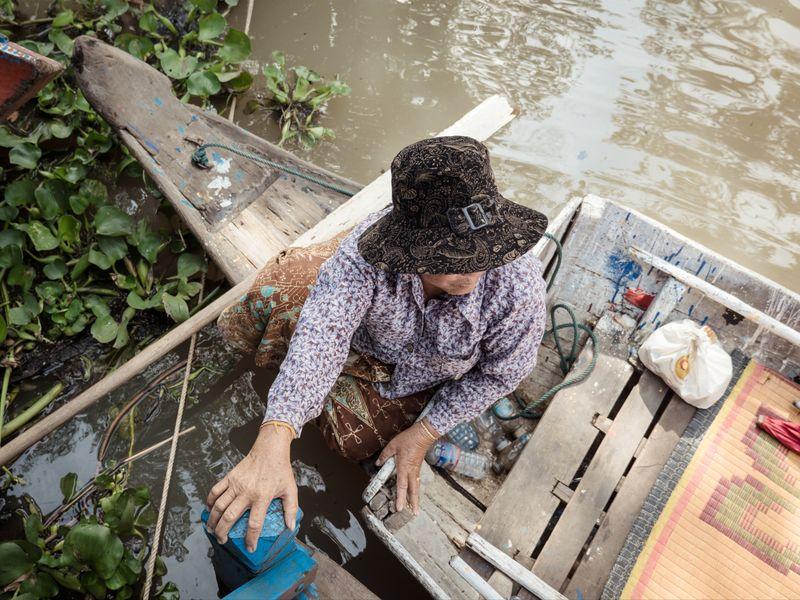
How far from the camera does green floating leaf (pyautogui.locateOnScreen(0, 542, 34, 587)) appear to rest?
1.91 meters

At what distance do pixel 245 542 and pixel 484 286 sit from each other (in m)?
0.89

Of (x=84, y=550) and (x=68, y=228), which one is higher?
(x=68, y=228)

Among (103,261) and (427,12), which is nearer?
Result: (103,261)

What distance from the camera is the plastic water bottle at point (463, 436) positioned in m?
2.17

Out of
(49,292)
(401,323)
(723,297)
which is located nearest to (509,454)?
(401,323)

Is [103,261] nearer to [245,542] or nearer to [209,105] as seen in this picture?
[209,105]

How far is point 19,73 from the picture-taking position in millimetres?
2191

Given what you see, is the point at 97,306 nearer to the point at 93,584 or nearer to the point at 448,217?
the point at 93,584

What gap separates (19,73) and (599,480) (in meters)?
2.80

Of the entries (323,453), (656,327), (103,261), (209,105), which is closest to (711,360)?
(656,327)

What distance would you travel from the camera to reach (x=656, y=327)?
226 centimetres

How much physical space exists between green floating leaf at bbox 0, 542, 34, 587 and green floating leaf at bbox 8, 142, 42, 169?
6.54ft

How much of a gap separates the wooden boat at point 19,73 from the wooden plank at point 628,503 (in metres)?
2.82

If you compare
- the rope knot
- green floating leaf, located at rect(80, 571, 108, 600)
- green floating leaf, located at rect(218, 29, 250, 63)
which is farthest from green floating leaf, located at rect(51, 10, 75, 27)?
green floating leaf, located at rect(80, 571, 108, 600)
